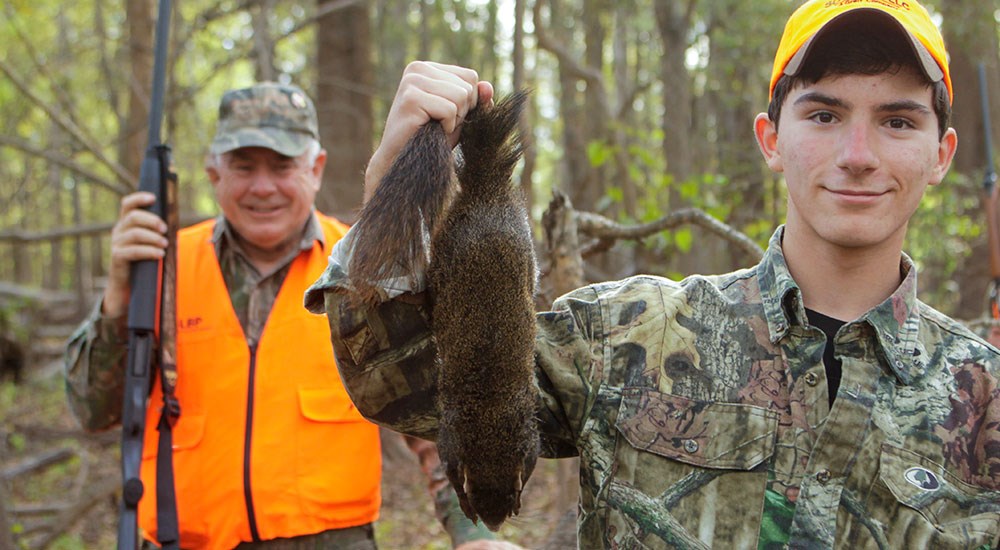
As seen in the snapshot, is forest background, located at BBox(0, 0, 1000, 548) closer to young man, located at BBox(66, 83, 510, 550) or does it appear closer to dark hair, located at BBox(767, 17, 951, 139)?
young man, located at BBox(66, 83, 510, 550)

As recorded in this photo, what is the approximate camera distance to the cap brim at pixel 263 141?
3.59 meters

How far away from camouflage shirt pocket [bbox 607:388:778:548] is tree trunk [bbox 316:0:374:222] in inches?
262

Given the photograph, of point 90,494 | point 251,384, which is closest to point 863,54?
point 251,384

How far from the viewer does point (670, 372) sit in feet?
6.35

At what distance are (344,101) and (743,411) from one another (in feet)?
24.3

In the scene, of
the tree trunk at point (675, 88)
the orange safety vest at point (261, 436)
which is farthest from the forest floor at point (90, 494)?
the tree trunk at point (675, 88)

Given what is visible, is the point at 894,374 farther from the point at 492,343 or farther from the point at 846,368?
the point at 492,343

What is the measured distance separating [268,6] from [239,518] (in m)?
5.60

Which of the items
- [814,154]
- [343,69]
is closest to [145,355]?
[814,154]

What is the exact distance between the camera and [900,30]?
190 cm

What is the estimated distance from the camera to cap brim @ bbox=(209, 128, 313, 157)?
3.59 meters

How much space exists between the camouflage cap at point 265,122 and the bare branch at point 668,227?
1202 millimetres

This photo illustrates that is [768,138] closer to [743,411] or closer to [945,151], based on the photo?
[945,151]

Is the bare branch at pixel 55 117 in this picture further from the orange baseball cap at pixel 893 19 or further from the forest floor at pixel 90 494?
the orange baseball cap at pixel 893 19
